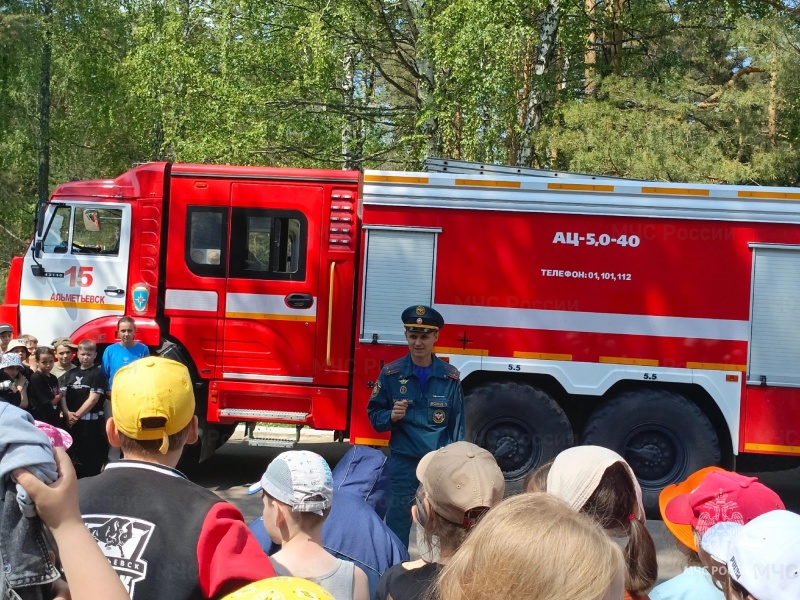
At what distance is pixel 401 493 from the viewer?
5586mm

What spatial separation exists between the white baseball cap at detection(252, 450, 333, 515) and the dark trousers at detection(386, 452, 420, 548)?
8.73 feet

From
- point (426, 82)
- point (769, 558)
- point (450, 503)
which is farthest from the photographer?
Answer: point (426, 82)

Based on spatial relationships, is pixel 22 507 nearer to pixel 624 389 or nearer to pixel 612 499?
pixel 612 499

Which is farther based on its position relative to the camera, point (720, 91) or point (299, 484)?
point (720, 91)

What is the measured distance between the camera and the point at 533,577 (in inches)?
59.6

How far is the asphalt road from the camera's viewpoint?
7.86 metres

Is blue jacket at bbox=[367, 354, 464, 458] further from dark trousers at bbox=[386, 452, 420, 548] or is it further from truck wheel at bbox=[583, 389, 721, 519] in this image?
truck wheel at bbox=[583, 389, 721, 519]

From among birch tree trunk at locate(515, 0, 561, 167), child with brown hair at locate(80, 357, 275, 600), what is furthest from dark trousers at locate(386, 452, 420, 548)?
birch tree trunk at locate(515, 0, 561, 167)

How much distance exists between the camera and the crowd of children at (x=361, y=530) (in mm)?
1566

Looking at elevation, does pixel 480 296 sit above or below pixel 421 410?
above

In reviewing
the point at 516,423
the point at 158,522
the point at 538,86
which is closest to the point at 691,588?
the point at 158,522

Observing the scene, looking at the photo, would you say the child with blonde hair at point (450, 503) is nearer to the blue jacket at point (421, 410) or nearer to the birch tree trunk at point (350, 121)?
the blue jacket at point (421, 410)

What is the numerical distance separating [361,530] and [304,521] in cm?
54

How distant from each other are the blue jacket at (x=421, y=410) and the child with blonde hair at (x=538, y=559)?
13.3 feet
